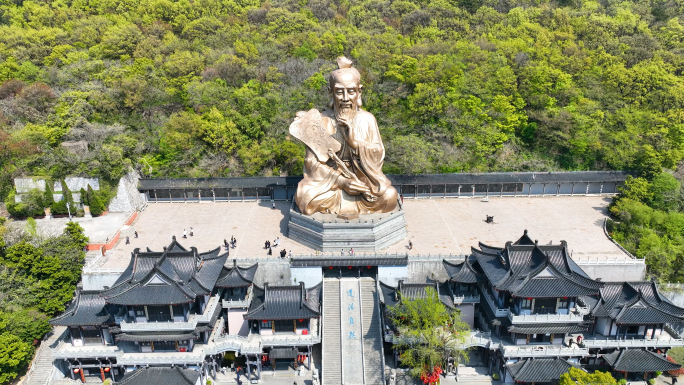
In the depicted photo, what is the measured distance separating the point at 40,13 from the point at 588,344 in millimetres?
71380

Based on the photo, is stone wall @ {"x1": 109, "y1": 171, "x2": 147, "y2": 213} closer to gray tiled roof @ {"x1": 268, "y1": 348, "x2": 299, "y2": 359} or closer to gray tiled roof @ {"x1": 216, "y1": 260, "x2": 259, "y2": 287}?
gray tiled roof @ {"x1": 216, "y1": 260, "x2": 259, "y2": 287}

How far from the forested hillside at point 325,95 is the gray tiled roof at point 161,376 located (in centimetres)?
1887

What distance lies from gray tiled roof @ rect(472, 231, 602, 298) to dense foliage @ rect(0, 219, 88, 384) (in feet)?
77.8

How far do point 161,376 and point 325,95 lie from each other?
30940 millimetres

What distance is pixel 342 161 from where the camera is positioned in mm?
30703

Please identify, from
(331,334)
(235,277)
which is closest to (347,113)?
(235,277)

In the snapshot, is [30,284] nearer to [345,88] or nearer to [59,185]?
[59,185]

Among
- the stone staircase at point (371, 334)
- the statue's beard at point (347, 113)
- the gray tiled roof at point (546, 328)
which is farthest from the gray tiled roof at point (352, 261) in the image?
the statue's beard at point (347, 113)

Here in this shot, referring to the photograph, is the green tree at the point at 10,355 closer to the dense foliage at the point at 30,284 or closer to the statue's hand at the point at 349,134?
the dense foliage at the point at 30,284

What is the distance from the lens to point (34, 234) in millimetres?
30703

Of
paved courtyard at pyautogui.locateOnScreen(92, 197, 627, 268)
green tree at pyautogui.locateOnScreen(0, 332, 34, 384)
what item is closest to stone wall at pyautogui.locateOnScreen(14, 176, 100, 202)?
paved courtyard at pyautogui.locateOnScreen(92, 197, 627, 268)

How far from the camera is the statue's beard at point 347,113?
29984mm

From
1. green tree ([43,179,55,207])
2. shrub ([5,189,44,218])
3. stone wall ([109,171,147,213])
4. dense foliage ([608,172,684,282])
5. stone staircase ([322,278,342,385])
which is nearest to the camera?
stone staircase ([322,278,342,385])

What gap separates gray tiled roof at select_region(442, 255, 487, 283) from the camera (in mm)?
25859
